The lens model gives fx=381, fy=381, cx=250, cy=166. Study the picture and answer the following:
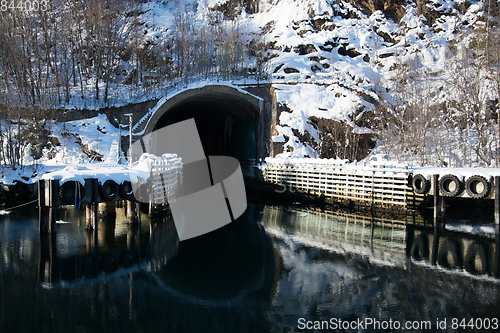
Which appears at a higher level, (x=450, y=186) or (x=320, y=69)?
(x=320, y=69)

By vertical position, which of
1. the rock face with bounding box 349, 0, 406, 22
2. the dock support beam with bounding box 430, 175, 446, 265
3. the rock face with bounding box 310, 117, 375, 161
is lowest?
the dock support beam with bounding box 430, 175, 446, 265

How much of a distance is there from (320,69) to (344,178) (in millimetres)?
23050

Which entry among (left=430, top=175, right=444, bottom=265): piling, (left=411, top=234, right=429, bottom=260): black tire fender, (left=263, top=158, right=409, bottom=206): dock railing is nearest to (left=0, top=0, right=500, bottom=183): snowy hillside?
(left=263, top=158, right=409, bottom=206): dock railing

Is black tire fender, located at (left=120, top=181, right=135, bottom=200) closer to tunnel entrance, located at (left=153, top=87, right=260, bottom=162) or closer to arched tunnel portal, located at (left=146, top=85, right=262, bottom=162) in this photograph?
arched tunnel portal, located at (left=146, top=85, right=262, bottom=162)

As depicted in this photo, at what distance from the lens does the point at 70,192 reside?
1338 centimetres

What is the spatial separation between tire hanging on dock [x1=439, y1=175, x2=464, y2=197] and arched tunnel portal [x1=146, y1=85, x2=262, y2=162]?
1806 centimetres

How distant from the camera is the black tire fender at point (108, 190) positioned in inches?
558

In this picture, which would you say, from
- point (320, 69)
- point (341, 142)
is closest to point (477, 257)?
point (341, 142)

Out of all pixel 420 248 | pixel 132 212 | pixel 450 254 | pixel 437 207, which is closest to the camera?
pixel 450 254

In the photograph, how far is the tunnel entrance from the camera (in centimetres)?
3372

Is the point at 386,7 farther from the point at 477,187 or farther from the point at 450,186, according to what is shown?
the point at 477,187

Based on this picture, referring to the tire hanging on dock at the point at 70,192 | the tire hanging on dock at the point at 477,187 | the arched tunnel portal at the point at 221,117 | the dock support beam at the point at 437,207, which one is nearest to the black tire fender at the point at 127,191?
the tire hanging on dock at the point at 70,192

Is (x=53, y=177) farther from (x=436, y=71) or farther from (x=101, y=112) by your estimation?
(x=436, y=71)

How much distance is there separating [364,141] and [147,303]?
89.7 ft
